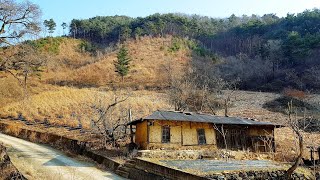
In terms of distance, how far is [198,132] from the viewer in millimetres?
21016

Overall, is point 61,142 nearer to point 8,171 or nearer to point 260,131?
point 8,171

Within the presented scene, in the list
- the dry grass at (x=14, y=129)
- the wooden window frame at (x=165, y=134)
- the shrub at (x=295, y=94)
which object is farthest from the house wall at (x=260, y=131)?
the shrub at (x=295, y=94)

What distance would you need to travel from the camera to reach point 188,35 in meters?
82.8

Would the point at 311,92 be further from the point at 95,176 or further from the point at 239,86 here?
the point at 95,176

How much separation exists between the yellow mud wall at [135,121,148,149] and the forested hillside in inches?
1382

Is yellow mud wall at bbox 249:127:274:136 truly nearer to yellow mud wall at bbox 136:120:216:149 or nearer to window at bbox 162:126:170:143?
yellow mud wall at bbox 136:120:216:149

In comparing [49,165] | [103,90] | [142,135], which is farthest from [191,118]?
[103,90]

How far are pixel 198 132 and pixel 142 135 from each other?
3.64 metres

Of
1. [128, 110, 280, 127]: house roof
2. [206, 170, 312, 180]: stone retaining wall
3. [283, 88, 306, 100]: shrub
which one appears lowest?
[206, 170, 312, 180]: stone retaining wall

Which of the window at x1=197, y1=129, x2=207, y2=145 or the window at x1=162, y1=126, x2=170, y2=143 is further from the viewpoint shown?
the window at x1=197, y1=129, x2=207, y2=145

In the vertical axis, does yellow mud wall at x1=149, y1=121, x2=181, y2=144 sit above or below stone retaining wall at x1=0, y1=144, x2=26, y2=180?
above

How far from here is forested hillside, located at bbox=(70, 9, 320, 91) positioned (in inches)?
2211

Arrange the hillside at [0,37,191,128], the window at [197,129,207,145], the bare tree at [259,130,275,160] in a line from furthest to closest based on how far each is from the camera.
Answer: the hillside at [0,37,191,128] < the bare tree at [259,130,275,160] < the window at [197,129,207,145]

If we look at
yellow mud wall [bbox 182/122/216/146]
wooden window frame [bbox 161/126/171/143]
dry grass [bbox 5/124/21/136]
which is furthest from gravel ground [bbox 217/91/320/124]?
dry grass [bbox 5/124/21/136]
